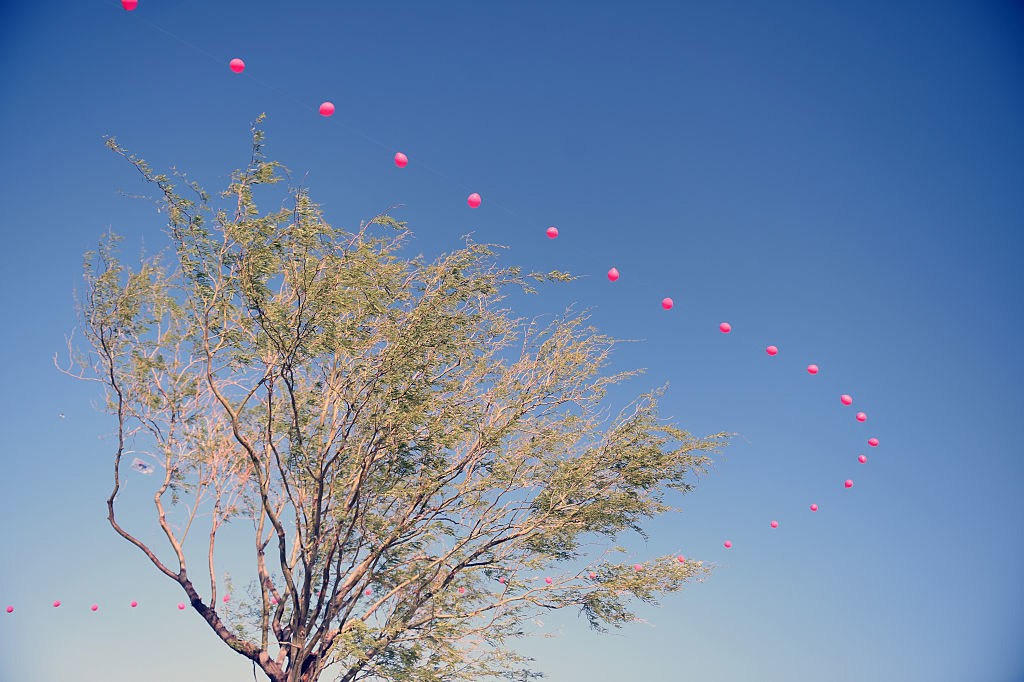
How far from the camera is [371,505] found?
9633 mm

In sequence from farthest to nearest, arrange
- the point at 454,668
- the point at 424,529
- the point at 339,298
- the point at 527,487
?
the point at 527,487
the point at 424,529
the point at 454,668
the point at 339,298

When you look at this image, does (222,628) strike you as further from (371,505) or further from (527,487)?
(527,487)

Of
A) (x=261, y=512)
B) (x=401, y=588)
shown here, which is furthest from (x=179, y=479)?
(x=401, y=588)

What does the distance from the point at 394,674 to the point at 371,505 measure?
96.5 inches

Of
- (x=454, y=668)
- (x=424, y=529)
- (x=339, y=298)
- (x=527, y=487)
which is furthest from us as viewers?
(x=527, y=487)

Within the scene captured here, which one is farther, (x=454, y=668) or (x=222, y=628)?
(x=222, y=628)

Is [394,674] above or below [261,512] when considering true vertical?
below

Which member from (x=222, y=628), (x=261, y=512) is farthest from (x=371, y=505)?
(x=222, y=628)

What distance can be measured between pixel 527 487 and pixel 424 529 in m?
1.89

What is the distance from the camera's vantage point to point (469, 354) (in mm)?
9930

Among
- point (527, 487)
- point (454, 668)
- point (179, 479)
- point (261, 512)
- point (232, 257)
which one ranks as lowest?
point (454, 668)

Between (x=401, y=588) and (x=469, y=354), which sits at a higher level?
(x=469, y=354)

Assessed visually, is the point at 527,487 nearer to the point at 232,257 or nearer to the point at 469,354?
the point at 469,354

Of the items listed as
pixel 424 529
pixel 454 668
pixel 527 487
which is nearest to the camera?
pixel 454 668
